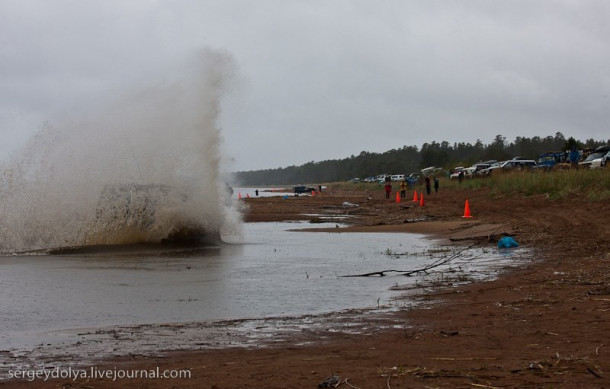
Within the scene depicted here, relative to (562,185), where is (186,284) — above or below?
below

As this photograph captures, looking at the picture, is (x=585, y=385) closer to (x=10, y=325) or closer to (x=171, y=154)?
(x=10, y=325)

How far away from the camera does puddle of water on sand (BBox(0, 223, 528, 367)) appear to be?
7336 mm

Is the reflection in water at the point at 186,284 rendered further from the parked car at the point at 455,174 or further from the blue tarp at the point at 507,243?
the parked car at the point at 455,174

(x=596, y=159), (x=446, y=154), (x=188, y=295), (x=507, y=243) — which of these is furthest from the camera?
(x=446, y=154)

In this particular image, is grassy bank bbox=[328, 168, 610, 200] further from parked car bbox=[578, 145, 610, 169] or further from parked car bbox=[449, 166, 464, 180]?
parked car bbox=[449, 166, 464, 180]

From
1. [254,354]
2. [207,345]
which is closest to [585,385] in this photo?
[254,354]

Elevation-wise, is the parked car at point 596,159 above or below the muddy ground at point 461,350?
above

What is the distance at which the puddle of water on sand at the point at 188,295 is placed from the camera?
734 centimetres

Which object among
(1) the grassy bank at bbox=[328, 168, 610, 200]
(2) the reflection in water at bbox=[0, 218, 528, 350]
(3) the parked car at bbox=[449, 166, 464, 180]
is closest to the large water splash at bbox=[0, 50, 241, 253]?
(2) the reflection in water at bbox=[0, 218, 528, 350]

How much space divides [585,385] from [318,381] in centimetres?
201

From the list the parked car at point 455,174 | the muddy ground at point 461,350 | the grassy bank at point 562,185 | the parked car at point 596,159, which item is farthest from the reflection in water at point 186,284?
the parked car at point 455,174

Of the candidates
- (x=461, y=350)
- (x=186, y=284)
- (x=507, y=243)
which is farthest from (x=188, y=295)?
(x=507, y=243)

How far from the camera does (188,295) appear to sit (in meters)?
10.8

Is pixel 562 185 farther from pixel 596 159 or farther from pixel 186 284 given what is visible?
pixel 186 284
